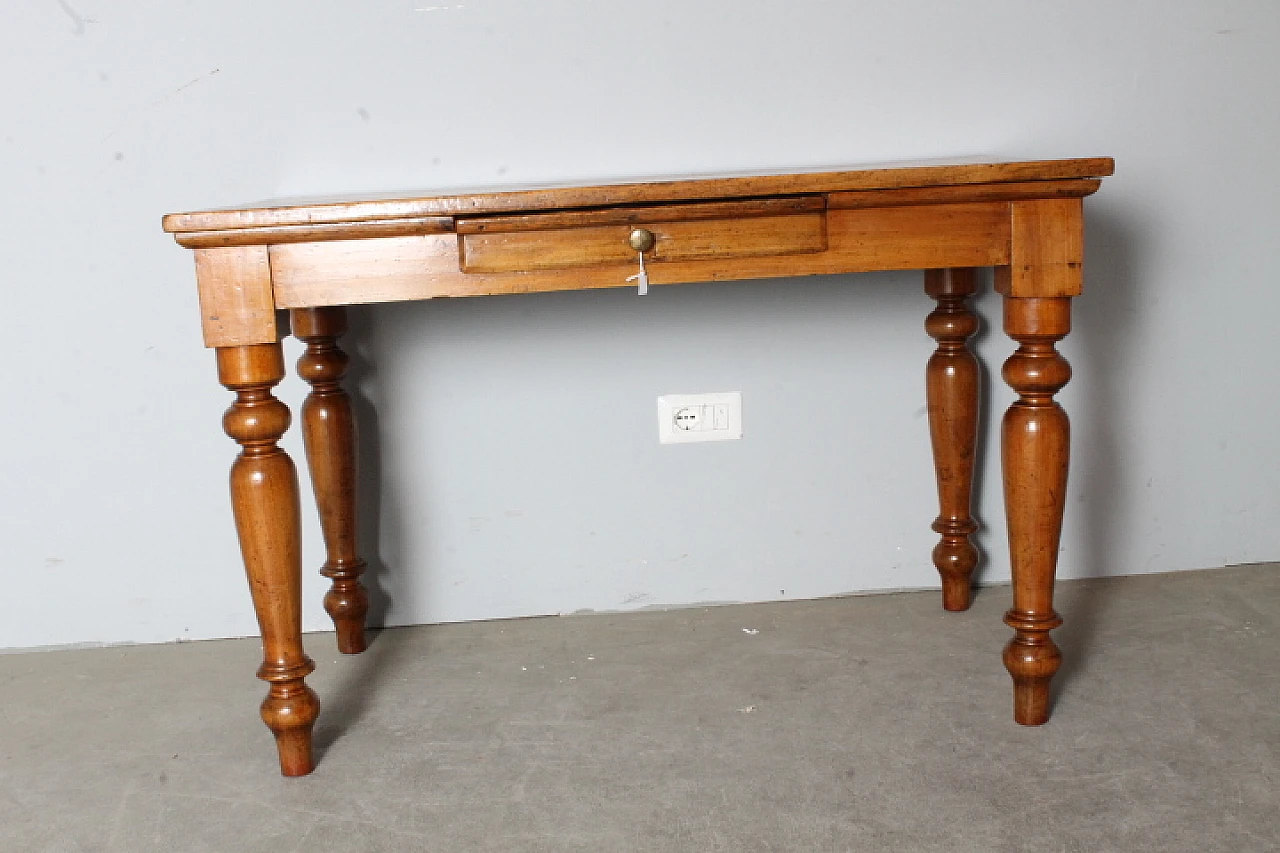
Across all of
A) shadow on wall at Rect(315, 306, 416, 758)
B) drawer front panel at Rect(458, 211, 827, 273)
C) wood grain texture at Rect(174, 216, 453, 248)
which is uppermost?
wood grain texture at Rect(174, 216, 453, 248)

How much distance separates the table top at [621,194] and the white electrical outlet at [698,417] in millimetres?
628

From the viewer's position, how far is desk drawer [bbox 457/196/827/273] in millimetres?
1339

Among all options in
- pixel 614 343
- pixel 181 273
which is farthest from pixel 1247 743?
pixel 181 273

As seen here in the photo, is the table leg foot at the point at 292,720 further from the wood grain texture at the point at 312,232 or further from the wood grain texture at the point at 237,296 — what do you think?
the wood grain texture at the point at 312,232

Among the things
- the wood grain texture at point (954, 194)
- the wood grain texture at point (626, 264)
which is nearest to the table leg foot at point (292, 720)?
the wood grain texture at point (626, 264)

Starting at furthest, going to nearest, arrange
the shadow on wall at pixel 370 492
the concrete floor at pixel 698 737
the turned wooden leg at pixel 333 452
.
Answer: the shadow on wall at pixel 370 492 → the turned wooden leg at pixel 333 452 → the concrete floor at pixel 698 737

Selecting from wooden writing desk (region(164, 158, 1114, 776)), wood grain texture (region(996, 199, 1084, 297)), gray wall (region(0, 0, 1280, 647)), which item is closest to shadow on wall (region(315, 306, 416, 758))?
gray wall (region(0, 0, 1280, 647))

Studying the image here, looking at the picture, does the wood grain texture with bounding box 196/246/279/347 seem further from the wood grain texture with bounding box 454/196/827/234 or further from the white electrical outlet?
the white electrical outlet

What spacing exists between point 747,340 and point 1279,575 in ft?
3.11

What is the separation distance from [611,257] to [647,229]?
0.05m

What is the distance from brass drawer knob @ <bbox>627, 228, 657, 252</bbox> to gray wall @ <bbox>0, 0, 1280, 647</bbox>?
1.75 feet

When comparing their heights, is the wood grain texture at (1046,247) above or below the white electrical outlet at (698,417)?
above

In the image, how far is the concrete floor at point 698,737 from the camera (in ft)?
4.18

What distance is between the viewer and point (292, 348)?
6.22ft
